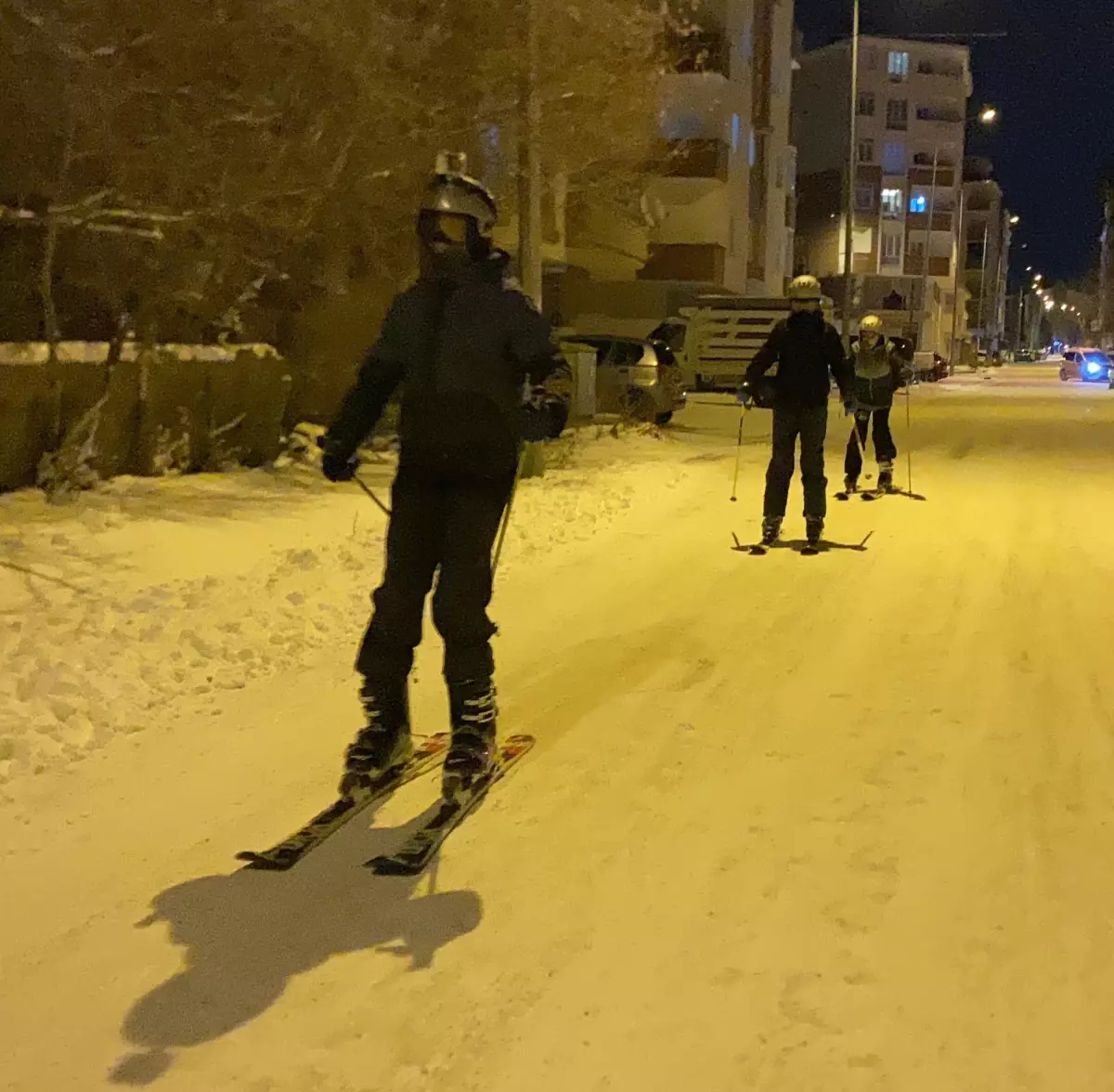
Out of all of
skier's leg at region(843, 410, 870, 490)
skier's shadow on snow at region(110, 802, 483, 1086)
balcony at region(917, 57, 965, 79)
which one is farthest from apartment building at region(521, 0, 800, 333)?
balcony at region(917, 57, 965, 79)

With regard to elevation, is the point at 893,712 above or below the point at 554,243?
below

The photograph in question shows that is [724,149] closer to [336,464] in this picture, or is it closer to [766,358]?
[766,358]

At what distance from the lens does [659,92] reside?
17875 mm

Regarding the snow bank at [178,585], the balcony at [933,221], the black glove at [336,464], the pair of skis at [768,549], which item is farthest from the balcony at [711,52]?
the balcony at [933,221]

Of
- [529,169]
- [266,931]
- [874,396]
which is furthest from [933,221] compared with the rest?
[266,931]

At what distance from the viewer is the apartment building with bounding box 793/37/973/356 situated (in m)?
72.0

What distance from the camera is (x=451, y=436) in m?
4.34

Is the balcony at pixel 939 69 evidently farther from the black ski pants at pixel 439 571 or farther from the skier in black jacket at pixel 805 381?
the black ski pants at pixel 439 571

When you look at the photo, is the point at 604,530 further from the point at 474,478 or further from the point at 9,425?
the point at 474,478

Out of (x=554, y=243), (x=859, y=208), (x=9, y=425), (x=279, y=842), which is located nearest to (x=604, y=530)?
(x=9, y=425)

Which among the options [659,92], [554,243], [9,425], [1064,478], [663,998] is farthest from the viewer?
[554,243]

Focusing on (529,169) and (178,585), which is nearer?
(178,585)

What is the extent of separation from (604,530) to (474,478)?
Answer: 6.41 metres

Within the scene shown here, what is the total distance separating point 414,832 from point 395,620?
0.77 m
